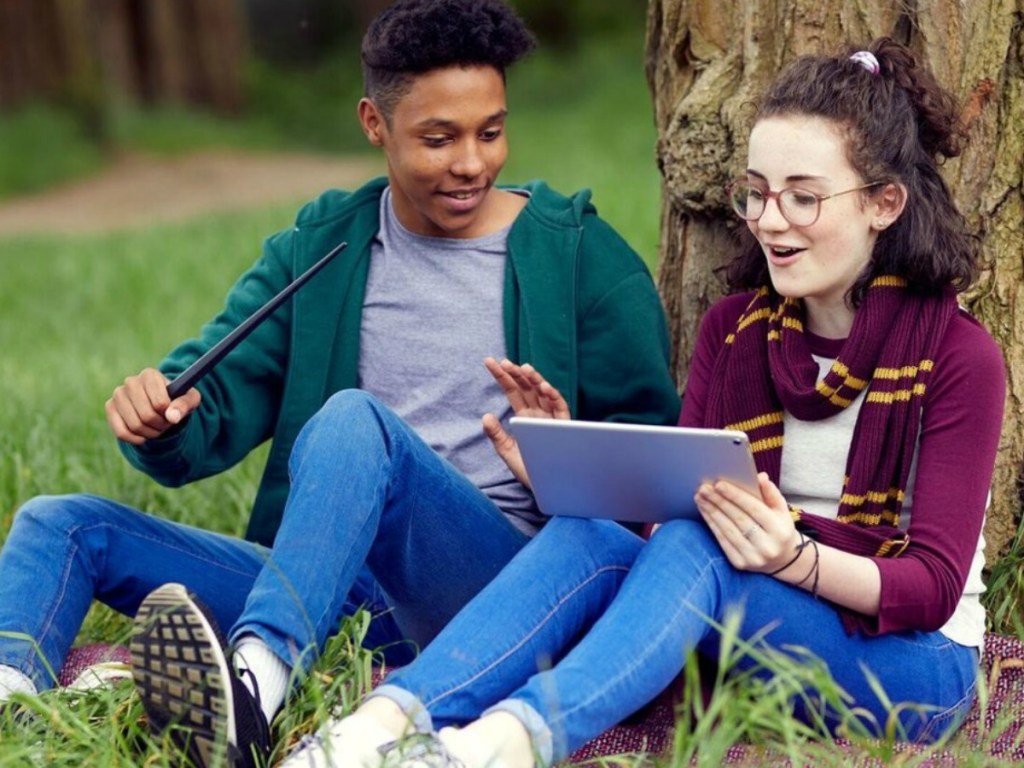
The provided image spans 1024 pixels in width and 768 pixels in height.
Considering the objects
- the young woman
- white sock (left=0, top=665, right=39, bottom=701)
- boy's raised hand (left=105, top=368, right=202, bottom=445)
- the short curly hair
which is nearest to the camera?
the young woman

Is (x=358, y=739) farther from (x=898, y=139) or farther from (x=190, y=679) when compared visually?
(x=898, y=139)

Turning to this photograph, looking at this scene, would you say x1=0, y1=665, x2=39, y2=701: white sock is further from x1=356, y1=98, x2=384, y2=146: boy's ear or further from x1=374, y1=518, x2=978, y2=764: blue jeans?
x1=356, y1=98, x2=384, y2=146: boy's ear

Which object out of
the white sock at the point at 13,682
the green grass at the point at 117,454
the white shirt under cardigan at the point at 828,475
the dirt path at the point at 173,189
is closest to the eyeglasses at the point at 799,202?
the white shirt under cardigan at the point at 828,475

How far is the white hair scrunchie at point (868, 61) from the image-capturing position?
9.16 feet

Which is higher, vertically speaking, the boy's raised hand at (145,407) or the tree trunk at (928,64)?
the tree trunk at (928,64)

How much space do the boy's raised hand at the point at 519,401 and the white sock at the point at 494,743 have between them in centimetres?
70

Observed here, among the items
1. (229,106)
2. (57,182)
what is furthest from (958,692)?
(229,106)

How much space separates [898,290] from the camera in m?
2.74

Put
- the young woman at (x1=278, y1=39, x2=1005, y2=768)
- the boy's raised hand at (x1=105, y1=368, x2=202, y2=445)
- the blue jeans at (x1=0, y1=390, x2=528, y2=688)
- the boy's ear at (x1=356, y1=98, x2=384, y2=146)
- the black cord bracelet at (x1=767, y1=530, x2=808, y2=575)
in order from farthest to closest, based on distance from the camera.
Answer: the boy's ear at (x1=356, y1=98, x2=384, y2=146) < the boy's raised hand at (x1=105, y1=368, x2=202, y2=445) < the blue jeans at (x1=0, y1=390, x2=528, y2=688) < the black cord bracelet at (x1=767, y1=530, x2=808, y2=575) < the young woman at (x1=278, y1=39, x2=1005, y2=768)

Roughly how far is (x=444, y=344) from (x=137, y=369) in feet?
10.6

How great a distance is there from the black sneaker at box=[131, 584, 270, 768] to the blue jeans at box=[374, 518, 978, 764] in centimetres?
22

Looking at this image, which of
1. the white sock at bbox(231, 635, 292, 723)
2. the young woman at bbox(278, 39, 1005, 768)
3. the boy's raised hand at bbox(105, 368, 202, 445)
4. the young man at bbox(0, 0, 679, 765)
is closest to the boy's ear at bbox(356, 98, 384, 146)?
the young man at bbox(0, 0, 679, 765)

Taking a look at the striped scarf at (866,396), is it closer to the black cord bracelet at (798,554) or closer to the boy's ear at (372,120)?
the black cord bracelet at (798,554)

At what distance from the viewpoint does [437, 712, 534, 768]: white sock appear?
235 cm
